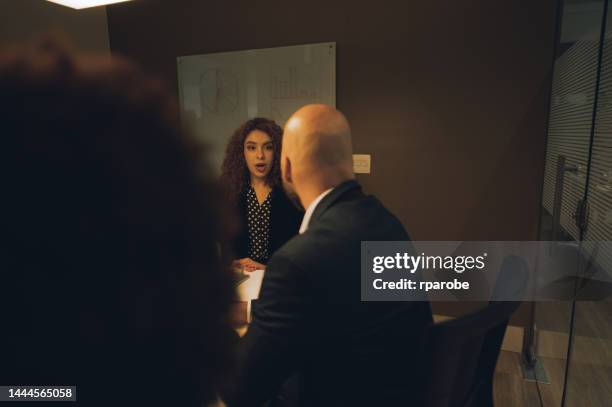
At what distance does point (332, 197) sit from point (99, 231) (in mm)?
876

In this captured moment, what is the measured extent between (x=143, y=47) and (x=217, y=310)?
134 inches

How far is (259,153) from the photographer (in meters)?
2.44

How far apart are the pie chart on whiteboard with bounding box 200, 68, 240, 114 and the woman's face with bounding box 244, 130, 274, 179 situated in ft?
2.12

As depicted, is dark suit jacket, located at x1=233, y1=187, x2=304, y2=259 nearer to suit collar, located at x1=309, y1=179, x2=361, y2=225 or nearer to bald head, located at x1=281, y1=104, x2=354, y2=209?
bald head, located at x1=281, y1=104, x2=354, y2=209

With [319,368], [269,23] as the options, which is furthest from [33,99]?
[269,23]

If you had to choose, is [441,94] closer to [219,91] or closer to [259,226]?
[259,226]

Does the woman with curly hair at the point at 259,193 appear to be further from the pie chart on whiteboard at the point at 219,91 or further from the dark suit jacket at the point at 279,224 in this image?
the pie chart on whiteboard at the point at 219,91

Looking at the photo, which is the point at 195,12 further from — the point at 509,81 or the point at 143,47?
the point at 509,81

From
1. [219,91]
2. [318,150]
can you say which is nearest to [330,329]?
[318,150]

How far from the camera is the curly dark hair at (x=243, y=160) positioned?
2455mm

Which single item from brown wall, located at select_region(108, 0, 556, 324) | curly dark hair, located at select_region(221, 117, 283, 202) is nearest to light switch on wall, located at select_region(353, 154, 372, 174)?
brown wall, located at select_region(108, 0, 556, 324)

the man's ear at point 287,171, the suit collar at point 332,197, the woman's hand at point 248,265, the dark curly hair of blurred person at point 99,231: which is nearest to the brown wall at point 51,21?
the woman's hand at point 248,265

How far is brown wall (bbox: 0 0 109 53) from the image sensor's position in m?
2.58

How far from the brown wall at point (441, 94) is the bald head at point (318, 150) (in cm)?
140
